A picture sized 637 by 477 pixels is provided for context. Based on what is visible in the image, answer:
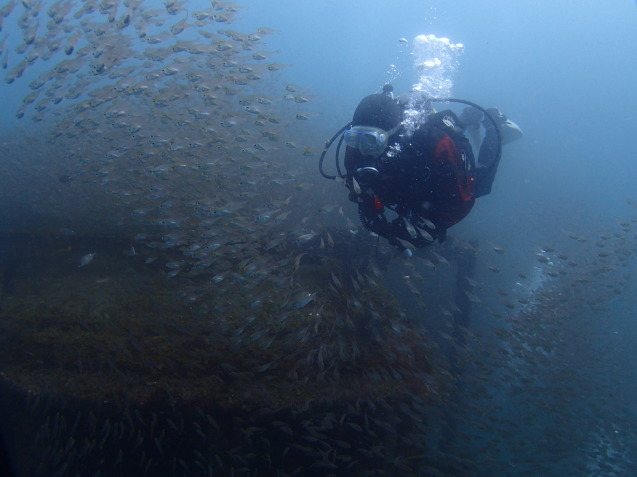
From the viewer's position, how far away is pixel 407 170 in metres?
4.26

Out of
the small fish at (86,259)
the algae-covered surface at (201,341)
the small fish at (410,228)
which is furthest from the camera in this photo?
the small fish at (86,259)

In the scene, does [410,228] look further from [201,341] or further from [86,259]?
[86,259]

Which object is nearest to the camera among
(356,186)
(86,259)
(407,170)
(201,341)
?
(407,170)

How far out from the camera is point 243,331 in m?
5.91

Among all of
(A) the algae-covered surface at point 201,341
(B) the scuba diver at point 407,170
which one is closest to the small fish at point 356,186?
(B) the scuba diver at point 407,170

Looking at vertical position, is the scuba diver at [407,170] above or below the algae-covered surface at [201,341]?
above

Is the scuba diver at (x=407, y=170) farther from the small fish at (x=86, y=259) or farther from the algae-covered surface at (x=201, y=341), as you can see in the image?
the small fish at (x=86, y=259)

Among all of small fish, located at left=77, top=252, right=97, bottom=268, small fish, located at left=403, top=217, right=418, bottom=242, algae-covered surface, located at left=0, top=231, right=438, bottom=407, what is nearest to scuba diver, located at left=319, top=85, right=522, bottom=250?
small fish, located at left=403, top=217, right=418, bottom=242

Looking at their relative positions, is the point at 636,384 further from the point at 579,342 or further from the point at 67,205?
the point at 67,205

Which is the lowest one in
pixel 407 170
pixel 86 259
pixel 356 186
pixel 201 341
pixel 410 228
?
pixel 201 341

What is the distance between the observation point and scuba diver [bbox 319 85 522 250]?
4.20 m

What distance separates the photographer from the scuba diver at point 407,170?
13.8 feet

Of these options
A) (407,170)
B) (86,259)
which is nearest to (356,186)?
(407,170)

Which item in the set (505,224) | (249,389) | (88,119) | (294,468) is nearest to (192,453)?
(249,389)
